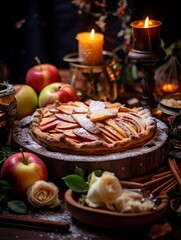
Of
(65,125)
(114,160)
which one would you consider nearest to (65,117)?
(65,125)

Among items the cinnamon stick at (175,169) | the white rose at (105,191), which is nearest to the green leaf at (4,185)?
the white rose at (105,191)

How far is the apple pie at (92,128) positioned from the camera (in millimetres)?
1632

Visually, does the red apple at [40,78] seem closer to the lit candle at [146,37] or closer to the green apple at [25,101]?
the green apple at [25,101]

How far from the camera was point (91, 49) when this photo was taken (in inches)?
82.7

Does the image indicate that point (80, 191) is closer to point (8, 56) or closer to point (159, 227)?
point (159, 227)

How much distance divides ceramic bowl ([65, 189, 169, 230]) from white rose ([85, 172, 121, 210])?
3 centimetres

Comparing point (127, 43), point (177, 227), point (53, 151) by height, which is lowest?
point (177, 227)

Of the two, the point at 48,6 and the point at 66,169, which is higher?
the point at 48,6

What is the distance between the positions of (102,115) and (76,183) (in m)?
0.31

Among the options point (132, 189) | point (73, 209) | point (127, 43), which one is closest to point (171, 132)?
point (132, 189)

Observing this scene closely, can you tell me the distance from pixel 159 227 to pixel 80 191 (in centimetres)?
22

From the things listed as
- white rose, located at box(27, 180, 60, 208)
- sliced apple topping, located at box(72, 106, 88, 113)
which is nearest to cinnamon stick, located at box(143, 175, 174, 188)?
white rose, located at box(27, 180, 60, 208)

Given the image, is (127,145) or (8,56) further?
(8,56)

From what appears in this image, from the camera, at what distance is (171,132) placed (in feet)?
5.81
